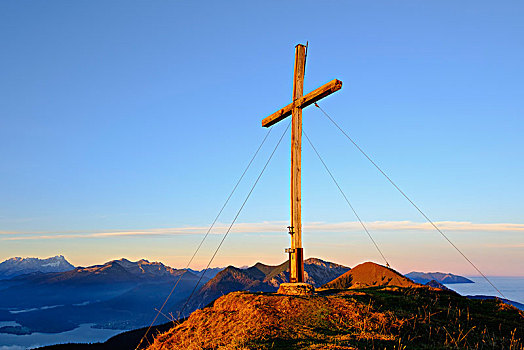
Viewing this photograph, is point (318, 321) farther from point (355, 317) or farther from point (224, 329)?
point (224, 329)

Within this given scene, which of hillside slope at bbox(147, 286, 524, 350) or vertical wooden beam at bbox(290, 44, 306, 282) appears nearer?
hillside slope at bbox(147, 286, 524, 350)

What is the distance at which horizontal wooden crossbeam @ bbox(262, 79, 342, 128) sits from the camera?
551 inches

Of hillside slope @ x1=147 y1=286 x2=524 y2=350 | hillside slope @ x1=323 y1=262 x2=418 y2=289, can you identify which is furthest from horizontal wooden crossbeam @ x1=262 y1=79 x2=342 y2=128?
hillside slope @ x1=323 y1=262 x2=418 y2=289

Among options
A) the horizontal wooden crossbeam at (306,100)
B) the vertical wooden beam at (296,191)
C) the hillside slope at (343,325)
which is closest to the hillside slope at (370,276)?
the hillside slope at (343,325)

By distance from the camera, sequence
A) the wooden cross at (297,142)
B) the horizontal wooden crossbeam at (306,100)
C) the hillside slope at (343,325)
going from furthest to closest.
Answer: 1. the wooden cross at (297,142)
2. the horizontal wooden crossbeam at (306,100)
3. the hillside slope at (343,325)

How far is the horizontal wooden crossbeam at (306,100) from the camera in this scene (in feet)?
45.9

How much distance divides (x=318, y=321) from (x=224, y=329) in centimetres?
276

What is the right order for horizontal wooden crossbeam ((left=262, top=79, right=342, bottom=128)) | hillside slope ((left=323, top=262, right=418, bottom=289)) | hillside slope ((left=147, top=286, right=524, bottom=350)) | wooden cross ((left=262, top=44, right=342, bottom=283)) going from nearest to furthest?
hillside slope ((left=147, top=286, right=524, bottom=350)) < horizontal wooden crossbeam ((left=262, top=79, right=342, bottom=128)) < wooden cross ((left=262, top=44, right=342, bottom=283)) < hillside slope ((left=323, top=262, right=418, bottom=289))

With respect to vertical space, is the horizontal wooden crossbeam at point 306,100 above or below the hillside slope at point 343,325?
above

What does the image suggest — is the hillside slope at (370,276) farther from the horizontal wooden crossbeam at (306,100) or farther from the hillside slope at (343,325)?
the horizontal wooden crossbeam at (306,100)

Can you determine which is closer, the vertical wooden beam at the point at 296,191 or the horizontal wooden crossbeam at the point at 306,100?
the horizontal wooden crossbeam at the point at 306,100

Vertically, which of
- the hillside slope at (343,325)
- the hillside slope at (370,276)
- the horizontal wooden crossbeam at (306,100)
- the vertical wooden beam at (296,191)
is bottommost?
the hillside slope at (370,276)

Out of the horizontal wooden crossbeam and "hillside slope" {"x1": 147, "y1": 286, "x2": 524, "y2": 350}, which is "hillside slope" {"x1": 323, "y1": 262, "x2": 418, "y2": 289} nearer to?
"hillside slope" {"x1": 147, "y1": 286, "x2": 524, "y2": 350}

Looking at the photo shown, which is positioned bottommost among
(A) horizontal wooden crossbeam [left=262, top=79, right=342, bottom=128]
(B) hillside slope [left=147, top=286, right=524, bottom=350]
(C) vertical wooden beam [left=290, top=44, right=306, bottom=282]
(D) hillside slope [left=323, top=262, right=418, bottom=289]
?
(D) hillside slope [left=323, top=262, right=418, bottom=289]
